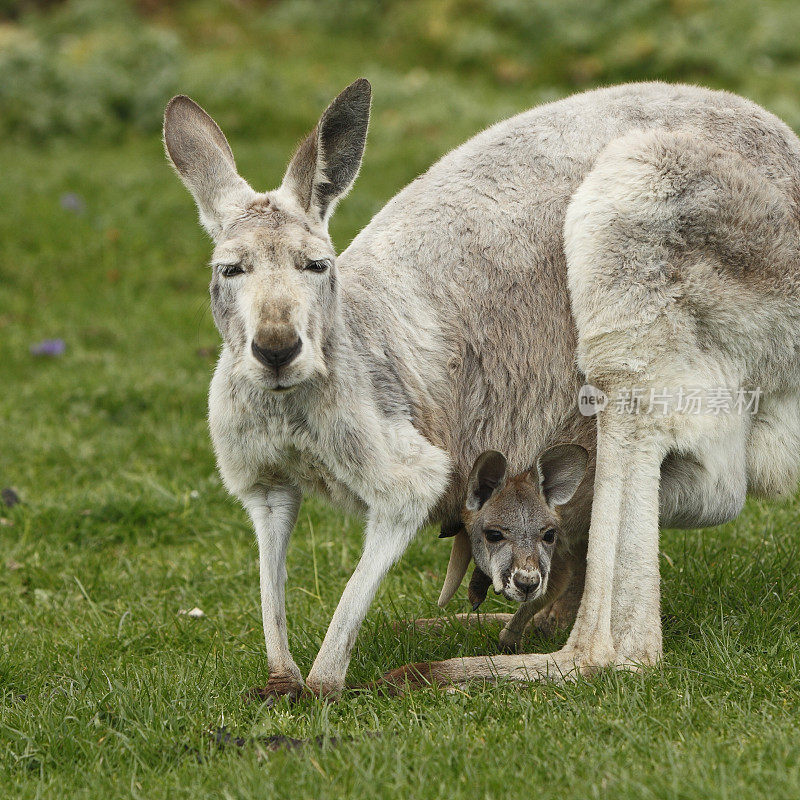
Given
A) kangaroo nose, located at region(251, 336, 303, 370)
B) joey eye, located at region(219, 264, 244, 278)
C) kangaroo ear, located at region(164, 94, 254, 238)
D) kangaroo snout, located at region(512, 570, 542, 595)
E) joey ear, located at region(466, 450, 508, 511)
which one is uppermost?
kangaroo ear, located at region(164, 94, 254, 238)

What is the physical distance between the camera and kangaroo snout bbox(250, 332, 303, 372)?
2865 millimetres

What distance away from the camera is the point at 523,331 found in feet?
11.7

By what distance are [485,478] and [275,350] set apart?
2.82 ft

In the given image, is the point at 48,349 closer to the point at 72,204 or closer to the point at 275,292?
the point at 72,204

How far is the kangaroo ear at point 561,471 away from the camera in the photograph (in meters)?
3.39

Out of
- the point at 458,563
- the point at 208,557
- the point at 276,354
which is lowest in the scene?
the point at 208,557

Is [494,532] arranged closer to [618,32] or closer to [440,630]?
[440,630]

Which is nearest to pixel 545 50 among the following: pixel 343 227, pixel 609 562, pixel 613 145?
pixel 343 227

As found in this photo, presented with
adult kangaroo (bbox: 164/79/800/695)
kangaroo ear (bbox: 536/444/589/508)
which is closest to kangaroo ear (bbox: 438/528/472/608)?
adult kangaroo (bbox: 164/79/800/695)

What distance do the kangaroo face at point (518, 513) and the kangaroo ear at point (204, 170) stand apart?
3.39 ft

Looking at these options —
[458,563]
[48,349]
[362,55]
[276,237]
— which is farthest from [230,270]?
[362,55]

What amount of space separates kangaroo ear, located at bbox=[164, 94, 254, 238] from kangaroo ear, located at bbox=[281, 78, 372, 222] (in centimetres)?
17

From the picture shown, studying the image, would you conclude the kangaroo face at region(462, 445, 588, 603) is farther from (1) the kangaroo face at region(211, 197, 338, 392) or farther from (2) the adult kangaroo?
(1) the kangaroo face at region(211, 197, 338, 392)

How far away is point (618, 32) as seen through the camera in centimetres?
1084
